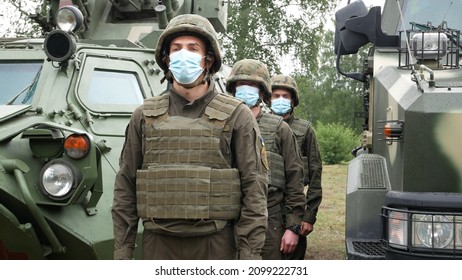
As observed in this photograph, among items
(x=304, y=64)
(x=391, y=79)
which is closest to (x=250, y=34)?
(x=304, y=64)

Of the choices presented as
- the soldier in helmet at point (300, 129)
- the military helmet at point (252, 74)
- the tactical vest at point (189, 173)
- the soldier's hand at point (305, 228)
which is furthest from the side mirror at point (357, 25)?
the tactical vest at point (189, 173)

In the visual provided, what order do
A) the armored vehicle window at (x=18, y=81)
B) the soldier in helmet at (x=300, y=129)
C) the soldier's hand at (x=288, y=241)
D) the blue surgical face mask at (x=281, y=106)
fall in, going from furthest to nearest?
the blue surgical face mask at (x=281, y=106), the soldier in helmet at (x=300, y=129), the armored vehicle window at (x=18, y=81), the soldier's hand at (x=288, y=241)

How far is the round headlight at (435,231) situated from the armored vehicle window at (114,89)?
316 cm

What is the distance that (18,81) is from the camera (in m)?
6.08

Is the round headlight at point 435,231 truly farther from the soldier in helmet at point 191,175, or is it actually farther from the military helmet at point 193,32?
the military helmet at point 193,32

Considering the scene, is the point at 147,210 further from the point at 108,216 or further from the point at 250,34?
the point at 250,34

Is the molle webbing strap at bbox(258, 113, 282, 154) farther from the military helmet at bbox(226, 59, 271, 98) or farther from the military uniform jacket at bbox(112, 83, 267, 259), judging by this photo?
the military uniform jacket at bbox(112, 83, 267, 259)

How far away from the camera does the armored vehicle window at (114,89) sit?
6.06 meters

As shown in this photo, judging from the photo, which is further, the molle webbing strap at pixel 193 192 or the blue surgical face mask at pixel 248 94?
the blue surgical face mask at pixel 248 94

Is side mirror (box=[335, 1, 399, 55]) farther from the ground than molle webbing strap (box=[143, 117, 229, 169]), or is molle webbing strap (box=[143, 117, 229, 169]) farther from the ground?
side mirror (box=[335, 1, 399, 55])

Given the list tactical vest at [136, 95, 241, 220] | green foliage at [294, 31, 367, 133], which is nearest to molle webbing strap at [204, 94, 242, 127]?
tactical vest at [136, 95, 241, 220]

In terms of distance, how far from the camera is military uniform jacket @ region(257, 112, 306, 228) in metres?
5.62

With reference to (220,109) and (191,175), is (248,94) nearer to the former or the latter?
(220,109)

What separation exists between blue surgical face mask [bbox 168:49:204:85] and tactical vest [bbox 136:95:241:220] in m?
0.18
